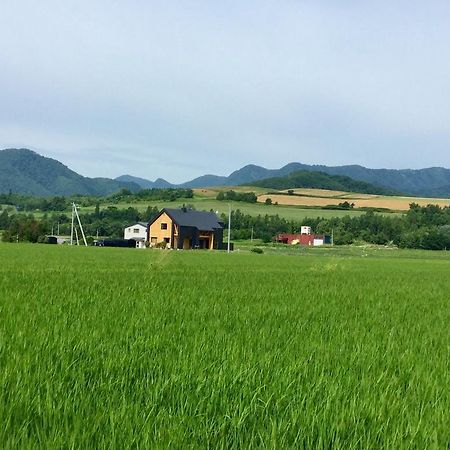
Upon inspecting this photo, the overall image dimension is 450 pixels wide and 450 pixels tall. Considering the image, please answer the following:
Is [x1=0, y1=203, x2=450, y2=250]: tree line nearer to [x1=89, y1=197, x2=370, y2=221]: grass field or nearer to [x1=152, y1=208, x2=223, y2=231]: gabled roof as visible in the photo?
[x1=89, y1=197, x2=370, y2=221]: grass field

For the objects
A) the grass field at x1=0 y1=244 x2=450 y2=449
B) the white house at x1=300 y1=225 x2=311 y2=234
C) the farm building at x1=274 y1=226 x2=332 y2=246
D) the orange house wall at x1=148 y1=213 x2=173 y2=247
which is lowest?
the farm building at x1=274 y1=226 x2=332 y2=246

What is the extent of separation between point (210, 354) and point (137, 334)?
4.12 ft

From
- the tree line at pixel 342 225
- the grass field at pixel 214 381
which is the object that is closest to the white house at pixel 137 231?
the tree line at pixel 342 225

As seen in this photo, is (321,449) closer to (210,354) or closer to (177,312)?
(210,354)

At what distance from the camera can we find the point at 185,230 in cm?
8256

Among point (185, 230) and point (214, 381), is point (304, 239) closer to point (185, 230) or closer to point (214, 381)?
point (185, 230)

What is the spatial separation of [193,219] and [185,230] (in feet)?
7.49

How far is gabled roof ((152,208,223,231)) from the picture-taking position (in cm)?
8238

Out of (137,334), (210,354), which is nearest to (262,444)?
(210,354)

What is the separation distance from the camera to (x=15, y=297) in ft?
29.2

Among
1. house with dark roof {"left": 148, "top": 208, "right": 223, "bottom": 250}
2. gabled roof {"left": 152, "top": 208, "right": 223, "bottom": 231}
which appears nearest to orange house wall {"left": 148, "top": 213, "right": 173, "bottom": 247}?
house with dark roof {"left": 148, "top": 208, "right": 223, "bottom": 250}

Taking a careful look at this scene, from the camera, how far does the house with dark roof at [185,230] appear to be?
270ft

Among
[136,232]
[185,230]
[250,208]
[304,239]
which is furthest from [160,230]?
[250,208]

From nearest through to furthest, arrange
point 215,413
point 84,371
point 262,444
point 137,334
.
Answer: point 262,444 < point 215,413 < point 84,371 < point 137,334
